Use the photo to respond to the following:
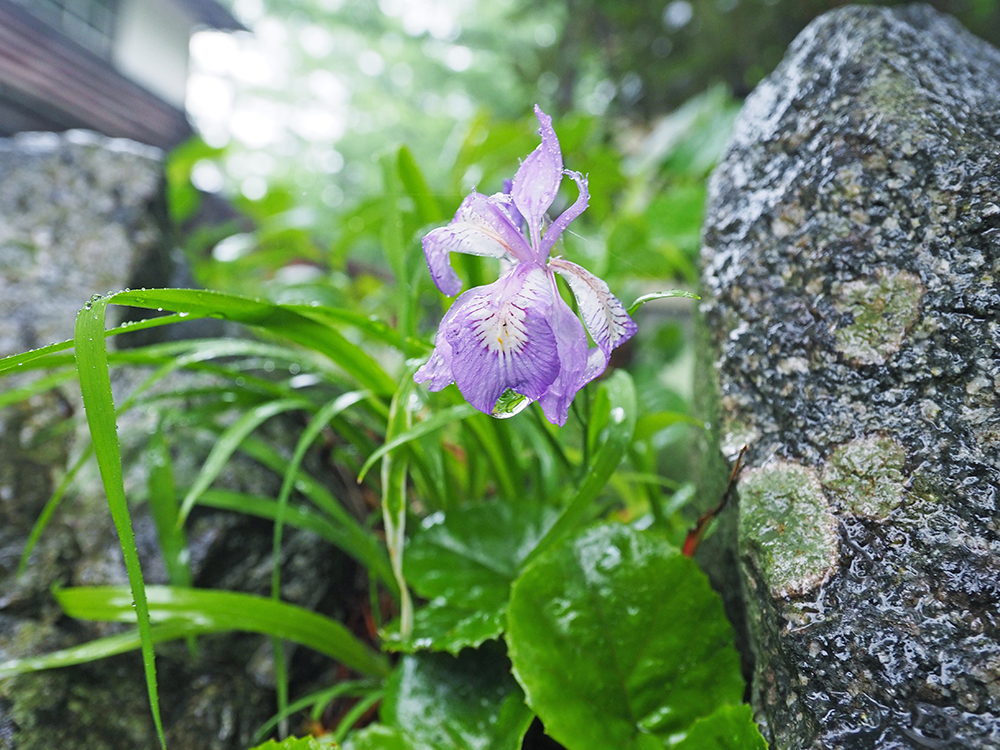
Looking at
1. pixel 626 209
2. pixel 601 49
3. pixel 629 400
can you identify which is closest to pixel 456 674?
pixel 629 400

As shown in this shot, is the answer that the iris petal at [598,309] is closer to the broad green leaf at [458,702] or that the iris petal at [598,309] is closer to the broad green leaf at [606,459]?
the broad green leaf at [606,459]

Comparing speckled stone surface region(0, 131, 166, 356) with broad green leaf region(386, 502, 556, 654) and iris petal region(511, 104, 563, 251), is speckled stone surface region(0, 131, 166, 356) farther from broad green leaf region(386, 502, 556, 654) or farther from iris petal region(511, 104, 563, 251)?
iris petal region(511, 104, 563, 251)

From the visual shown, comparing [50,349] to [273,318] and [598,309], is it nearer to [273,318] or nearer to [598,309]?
[273,318]

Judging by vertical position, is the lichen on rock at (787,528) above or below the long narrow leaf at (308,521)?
below

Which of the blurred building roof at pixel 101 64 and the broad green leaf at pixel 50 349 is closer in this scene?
the broad green leaf at pixel 50 349

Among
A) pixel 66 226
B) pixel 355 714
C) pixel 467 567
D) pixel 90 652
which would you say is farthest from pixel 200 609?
pixel 66 226

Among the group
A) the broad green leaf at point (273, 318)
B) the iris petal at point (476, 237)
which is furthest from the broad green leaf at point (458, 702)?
the iris petal at point (476, 237)

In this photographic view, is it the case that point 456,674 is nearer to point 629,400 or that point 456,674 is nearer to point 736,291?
point 629,400
